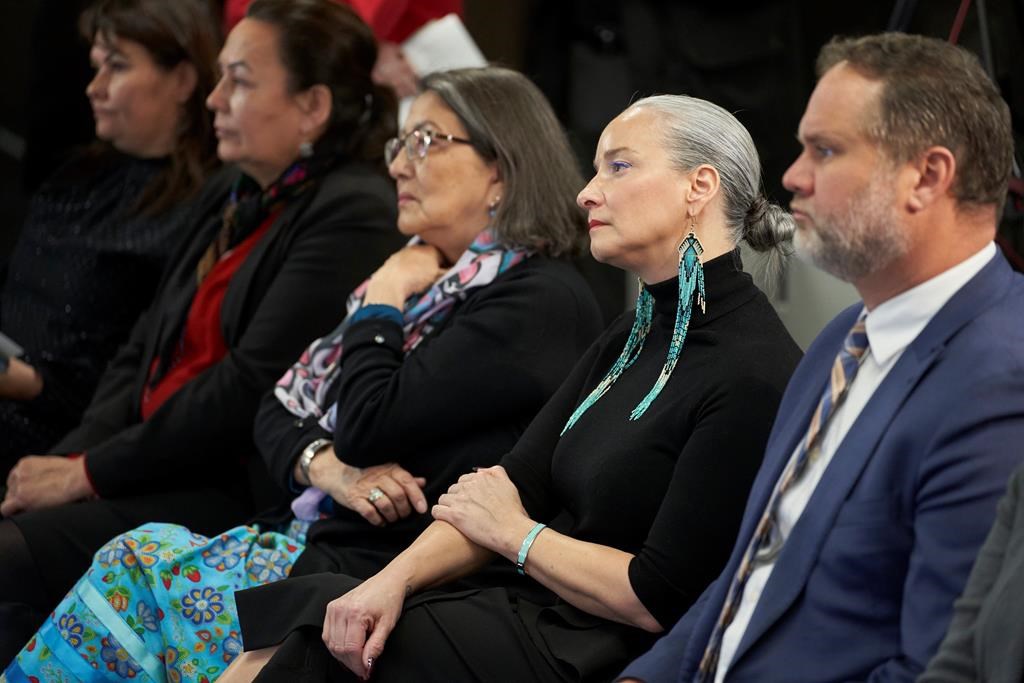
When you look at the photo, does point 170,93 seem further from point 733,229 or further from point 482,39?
point 733,229

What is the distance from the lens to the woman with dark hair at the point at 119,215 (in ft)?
12.5

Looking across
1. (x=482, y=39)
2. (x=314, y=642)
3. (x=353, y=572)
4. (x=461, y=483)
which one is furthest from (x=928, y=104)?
(x=482, y=39)

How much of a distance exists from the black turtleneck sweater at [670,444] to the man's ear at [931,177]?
0.46 m

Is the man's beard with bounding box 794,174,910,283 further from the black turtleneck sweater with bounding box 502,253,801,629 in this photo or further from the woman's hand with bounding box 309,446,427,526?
the woman's hand with bounding box 309,446,427,526

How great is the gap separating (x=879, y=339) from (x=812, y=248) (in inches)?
5.4

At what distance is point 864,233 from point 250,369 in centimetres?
173

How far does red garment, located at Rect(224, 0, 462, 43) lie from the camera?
3982mm

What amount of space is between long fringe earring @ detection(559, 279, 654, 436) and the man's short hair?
662 millimetres

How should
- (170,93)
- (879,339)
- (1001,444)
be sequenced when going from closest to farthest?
(1001,444), (879,339), (170,93)

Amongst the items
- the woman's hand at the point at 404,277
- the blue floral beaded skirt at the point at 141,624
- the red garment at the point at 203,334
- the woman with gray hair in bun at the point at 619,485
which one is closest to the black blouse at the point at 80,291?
the red garment at the point at 203,334

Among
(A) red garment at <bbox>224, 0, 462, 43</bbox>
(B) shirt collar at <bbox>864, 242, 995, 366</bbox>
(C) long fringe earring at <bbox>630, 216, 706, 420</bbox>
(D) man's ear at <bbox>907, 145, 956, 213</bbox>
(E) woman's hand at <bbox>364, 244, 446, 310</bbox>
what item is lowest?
(E) woman's hand at <bbox>364, 244, 446, 310</bbox>

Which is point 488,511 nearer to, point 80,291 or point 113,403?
point 113,403

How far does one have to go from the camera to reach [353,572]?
8.75 ft

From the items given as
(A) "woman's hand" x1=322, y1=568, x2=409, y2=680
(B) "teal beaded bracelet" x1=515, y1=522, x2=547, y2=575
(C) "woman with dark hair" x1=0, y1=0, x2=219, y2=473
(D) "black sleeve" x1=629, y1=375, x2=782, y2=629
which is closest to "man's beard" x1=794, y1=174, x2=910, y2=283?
(D) "black sleeve" x1=629, y1=375, x2=782, y2=629
